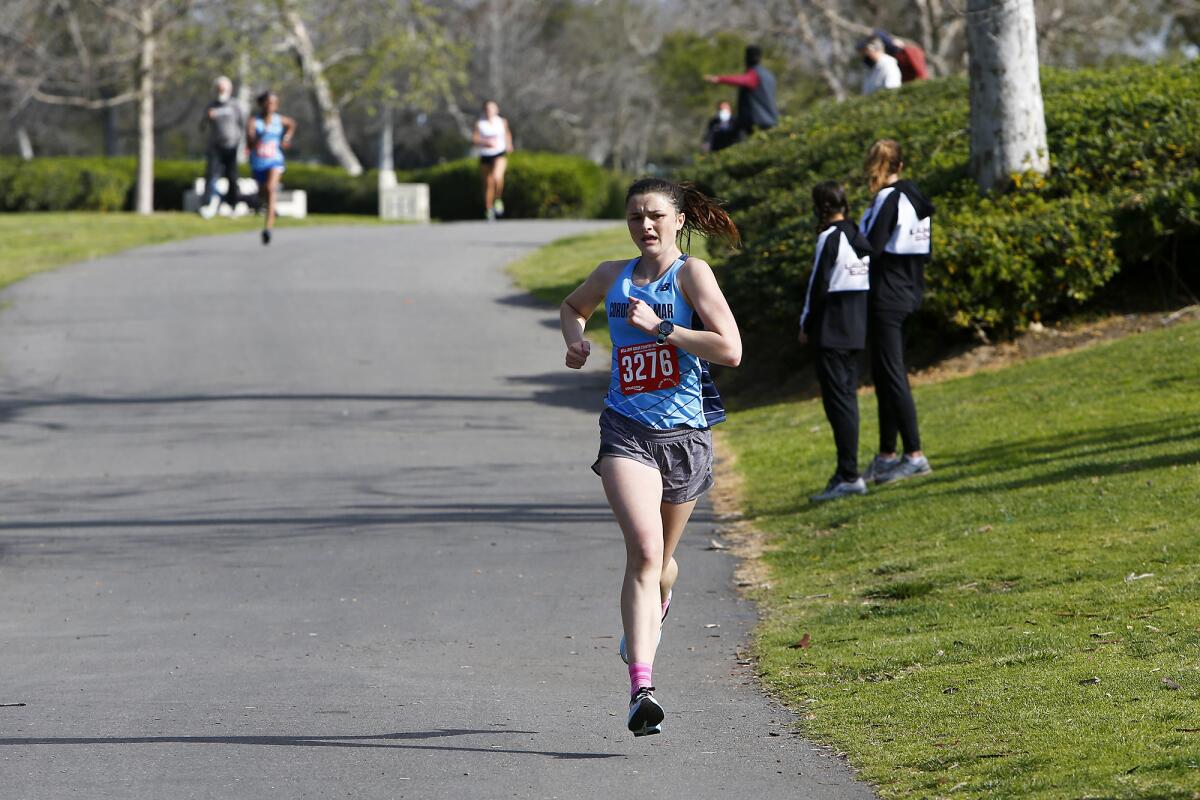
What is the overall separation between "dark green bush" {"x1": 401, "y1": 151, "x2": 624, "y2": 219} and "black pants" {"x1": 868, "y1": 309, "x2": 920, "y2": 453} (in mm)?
28030

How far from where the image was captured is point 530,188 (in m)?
38.1

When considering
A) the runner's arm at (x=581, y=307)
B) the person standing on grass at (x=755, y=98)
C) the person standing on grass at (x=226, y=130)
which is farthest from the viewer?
the person standing on grass at (x=226, y=130)

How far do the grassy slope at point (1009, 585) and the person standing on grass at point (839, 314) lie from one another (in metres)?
0.38

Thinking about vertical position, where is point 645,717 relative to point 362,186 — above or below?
below

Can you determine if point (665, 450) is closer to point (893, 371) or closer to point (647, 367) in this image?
point (647, 367)

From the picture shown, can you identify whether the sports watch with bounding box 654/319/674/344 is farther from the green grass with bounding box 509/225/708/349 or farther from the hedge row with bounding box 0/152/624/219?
the hedge row with bounding box 0/152/624/219

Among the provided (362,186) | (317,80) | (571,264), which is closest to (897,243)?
(571,264)

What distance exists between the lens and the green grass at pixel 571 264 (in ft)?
67.0

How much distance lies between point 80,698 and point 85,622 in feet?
5.39

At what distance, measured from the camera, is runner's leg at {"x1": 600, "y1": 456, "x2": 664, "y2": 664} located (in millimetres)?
5730

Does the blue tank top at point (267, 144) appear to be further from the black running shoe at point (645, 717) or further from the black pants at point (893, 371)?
the black running shoe at point (645, 717)

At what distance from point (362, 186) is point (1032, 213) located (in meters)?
28.6

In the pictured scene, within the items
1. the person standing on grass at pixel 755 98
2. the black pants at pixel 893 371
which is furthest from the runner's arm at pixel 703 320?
the person standing on grass at pixel 755 98

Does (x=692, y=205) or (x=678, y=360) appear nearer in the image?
(x=678, y=360)
